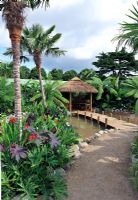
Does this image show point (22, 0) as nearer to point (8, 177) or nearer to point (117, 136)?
point (8, 177)

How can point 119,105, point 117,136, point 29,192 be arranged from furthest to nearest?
point 119,105 → point 117,136 → point 29,192

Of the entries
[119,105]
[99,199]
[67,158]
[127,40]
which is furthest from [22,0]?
[119,105]

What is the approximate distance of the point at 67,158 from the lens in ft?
29.9

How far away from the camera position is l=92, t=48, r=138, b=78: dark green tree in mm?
39997

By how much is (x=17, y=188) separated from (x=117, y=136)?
852 cm

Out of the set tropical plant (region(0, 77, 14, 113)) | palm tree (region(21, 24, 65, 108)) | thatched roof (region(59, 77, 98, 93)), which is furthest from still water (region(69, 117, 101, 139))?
thatched roof (region(59, 77, 98, 93))

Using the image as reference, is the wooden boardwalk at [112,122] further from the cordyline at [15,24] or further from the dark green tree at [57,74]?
the dark green tree at [57,74]

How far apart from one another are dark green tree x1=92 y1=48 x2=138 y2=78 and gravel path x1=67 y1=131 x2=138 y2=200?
93.3 feet

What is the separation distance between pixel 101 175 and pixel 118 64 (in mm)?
32359

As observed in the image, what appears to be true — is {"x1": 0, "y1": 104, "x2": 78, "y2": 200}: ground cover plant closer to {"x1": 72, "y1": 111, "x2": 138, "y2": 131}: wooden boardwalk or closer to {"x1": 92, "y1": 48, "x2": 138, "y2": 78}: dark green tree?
{"x1": 72, "y1": 111, "x2": 138, "y2": 131}: wooden boardwalk

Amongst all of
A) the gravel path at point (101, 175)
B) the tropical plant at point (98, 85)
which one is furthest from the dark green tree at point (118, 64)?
the gravel path at point (101, 175)

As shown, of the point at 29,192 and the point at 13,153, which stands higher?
the point at 13,153

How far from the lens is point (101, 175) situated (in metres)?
8.65

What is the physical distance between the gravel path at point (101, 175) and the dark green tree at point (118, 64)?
93.3ft
